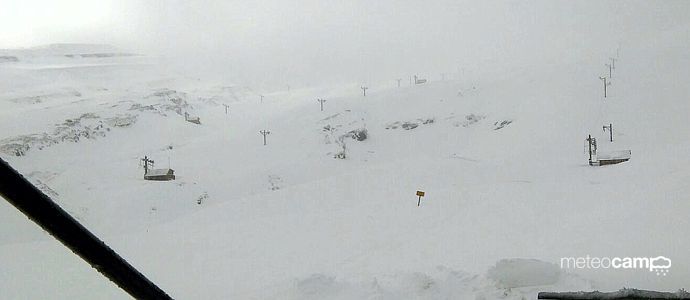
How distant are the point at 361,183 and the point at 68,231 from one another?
1808 cm

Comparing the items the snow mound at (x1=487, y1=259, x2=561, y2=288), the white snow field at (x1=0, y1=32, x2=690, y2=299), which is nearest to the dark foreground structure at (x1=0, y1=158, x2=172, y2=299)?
the white snow field at (x1=0, y1=32, x2=690, y2=299)

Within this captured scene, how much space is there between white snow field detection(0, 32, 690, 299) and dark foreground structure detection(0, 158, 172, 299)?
1034 millimetres

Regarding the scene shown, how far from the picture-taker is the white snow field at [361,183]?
5562 mm

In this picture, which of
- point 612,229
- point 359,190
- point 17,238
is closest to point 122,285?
point 612,229

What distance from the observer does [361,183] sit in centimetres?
1927

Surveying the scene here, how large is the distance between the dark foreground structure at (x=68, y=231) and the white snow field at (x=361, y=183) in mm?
1034

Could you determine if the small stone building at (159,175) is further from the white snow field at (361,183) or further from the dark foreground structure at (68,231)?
the dark foreground structure at (68,231)

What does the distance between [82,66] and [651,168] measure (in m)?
74.0

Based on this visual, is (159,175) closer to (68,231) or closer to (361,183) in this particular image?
(361,183)

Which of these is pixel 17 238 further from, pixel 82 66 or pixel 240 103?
pixel 82 66

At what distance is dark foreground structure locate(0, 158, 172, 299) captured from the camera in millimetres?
1153

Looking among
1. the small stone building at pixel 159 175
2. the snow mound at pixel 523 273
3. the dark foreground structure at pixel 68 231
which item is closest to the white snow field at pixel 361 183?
the snow mound at pixel 523 273

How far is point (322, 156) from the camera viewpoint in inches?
1313

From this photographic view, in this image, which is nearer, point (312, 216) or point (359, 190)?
point (312, 216)
